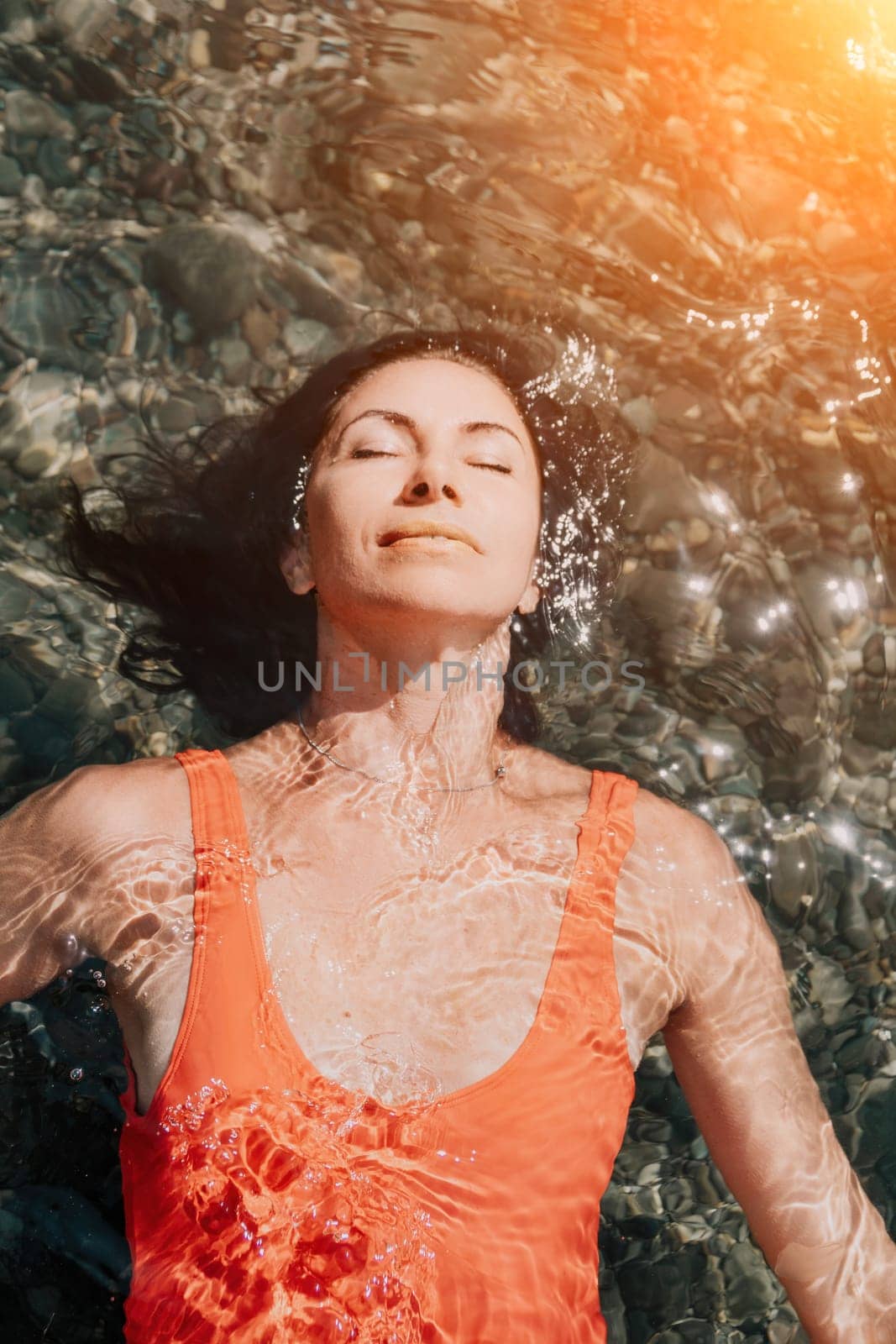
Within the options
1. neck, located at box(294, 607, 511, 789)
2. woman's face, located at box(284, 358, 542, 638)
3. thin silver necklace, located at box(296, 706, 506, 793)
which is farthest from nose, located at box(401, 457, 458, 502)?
thin silver necklace, located at box(296, 706, 506, 793)

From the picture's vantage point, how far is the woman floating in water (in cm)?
234

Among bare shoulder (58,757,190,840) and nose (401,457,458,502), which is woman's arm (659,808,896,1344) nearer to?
nose (401,457,458,502)

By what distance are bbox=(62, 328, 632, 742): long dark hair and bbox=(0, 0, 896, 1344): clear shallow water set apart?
8cm

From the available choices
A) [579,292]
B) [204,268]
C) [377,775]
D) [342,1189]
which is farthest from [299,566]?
[342,1189]

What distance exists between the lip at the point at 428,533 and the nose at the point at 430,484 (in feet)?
0.24

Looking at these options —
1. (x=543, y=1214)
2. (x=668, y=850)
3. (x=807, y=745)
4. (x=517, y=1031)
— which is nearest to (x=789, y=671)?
(x=807, y=745)

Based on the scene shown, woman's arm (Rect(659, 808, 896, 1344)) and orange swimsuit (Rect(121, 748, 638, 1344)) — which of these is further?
woman's arm (Rect(659, 808, 896, 1344))

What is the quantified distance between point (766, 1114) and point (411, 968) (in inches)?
35.1

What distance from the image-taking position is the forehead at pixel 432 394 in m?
2.97

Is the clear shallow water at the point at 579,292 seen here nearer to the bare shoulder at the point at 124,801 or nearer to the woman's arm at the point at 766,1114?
the woman's arm at the point at 766,1114

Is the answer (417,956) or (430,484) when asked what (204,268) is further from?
(417,956)

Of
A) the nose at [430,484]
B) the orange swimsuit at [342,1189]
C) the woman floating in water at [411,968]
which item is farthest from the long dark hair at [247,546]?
the orange swimsuit at [342,1189]

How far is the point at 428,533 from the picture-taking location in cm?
274

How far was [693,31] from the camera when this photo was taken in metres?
3.69
